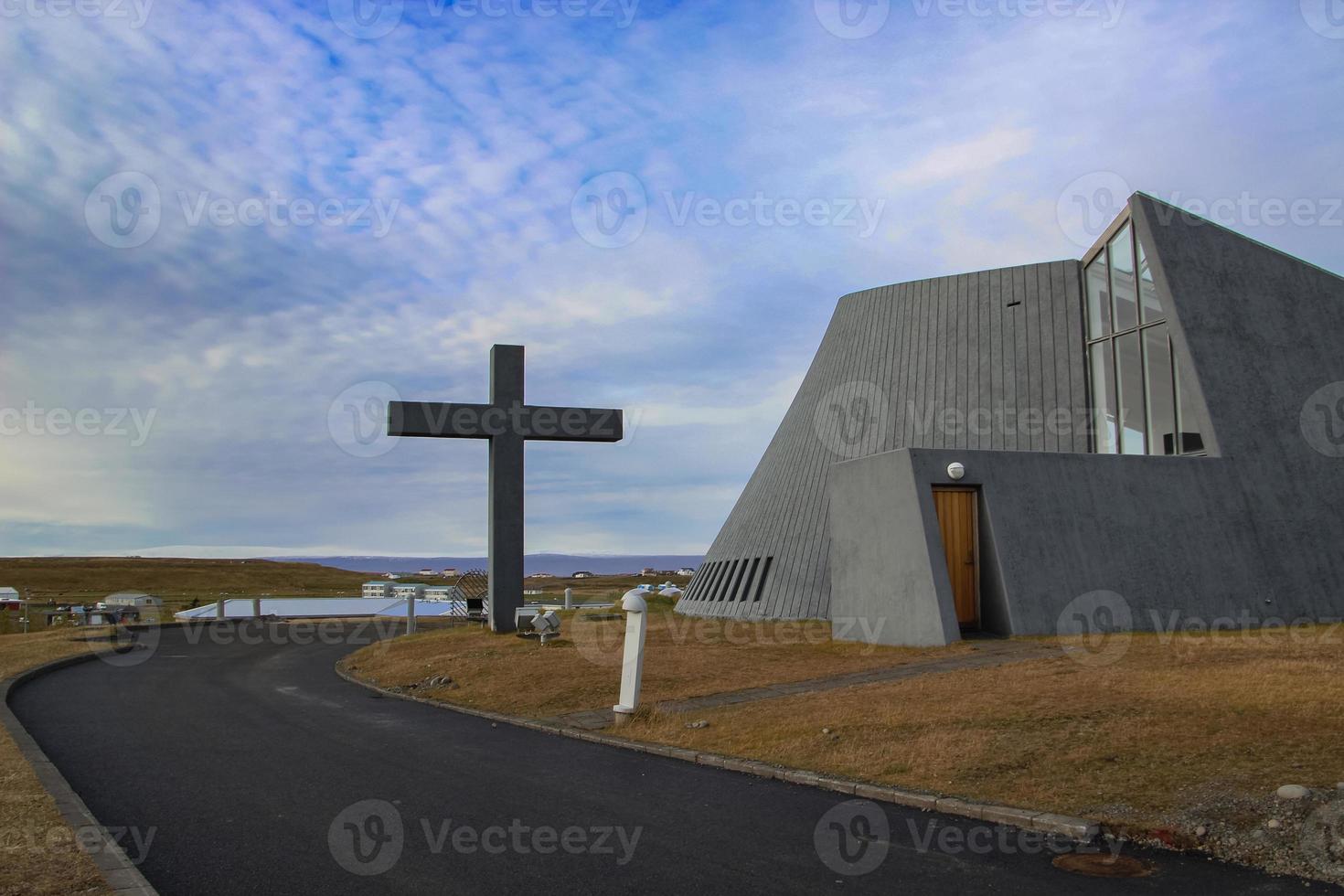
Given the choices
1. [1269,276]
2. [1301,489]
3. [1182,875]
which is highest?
[1269,276]

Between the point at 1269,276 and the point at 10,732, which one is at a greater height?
the point at 1269,276

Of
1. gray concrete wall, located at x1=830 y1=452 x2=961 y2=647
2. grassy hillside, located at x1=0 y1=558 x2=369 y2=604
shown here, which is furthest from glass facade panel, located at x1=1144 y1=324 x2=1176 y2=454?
grassy hillside, located at x1=0 y1=558 x2=369 y2=604

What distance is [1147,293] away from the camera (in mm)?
19281

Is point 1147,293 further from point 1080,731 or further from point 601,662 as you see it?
point 1080,731

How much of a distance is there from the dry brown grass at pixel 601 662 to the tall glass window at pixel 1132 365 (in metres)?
7.28

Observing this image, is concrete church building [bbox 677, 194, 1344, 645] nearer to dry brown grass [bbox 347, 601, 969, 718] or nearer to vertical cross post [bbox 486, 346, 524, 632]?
dry brown grass [bbox 347, 601, 969, 718]

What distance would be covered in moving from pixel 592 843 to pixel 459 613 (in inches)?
1131

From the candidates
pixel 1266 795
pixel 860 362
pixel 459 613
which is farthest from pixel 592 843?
pixel 459 613

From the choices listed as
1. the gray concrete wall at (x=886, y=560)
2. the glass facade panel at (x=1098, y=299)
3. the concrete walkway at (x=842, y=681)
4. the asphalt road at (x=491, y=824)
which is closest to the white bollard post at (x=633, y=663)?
the concrete walkway at (x=842, y=681)

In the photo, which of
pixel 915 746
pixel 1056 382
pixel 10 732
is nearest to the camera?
pixel 915 746

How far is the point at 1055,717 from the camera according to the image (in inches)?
341

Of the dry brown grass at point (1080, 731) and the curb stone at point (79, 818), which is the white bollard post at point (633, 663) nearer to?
the dry brown grass at point (1080, 731)

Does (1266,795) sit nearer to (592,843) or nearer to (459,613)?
(592,843)

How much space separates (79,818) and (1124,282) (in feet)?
66.3
